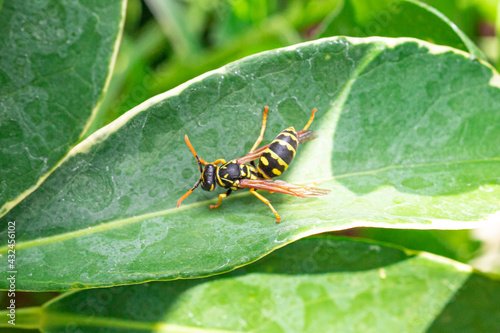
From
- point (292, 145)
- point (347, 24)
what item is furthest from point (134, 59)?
point (292, 145)

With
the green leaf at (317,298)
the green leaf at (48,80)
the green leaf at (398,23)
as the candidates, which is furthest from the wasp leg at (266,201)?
the green leaf at (398,23)

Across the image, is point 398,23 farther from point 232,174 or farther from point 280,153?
point 232,174

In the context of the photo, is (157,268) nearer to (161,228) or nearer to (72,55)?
(161,228)

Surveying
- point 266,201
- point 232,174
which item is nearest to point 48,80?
point 232,174

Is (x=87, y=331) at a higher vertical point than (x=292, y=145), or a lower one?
lower

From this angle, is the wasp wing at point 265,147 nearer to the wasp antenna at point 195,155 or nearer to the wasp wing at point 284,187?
the wasp wing at point 284,187

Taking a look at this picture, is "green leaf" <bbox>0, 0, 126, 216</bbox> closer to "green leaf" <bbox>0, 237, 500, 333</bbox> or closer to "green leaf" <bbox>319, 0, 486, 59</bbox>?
"green leaf" <bbox>0, 237, 500, 333</bbox>
